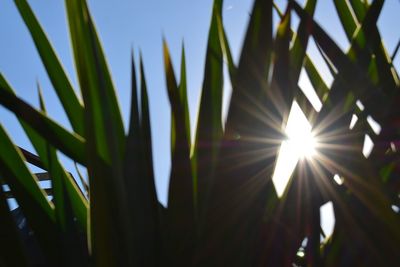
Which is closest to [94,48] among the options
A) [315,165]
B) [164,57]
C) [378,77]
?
[164,57]

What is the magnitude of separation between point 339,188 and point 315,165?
1.7 inches

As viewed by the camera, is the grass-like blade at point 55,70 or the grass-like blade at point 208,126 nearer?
the grass-like blade at point 208,126

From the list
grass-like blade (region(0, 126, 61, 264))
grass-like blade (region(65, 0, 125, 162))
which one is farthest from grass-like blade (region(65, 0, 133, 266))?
grass-like blade (region(0, 126, 61, 264))

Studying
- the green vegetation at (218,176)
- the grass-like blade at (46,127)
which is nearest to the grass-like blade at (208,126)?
the green vegetation at (218,176)

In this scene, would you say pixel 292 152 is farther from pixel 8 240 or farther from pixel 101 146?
pixel 8 240

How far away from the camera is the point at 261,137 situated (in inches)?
20.4

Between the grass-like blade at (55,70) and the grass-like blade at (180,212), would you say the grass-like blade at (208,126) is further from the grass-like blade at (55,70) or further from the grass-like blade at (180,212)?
the grass-like blade at (55,70)

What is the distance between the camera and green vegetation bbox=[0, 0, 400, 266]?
18.5 inches

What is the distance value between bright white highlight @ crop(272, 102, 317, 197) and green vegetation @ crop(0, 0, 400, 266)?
0.04ft

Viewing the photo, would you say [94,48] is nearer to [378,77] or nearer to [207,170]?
[207,170]

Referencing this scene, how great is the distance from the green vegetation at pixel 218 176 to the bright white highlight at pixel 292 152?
0.04 feet

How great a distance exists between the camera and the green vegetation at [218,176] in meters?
0.47

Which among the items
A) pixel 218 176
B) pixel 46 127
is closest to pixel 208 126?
pixel 218 176

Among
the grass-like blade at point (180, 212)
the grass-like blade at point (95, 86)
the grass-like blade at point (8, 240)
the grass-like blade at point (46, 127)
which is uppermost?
the grass-like blade at point (95, 86)
